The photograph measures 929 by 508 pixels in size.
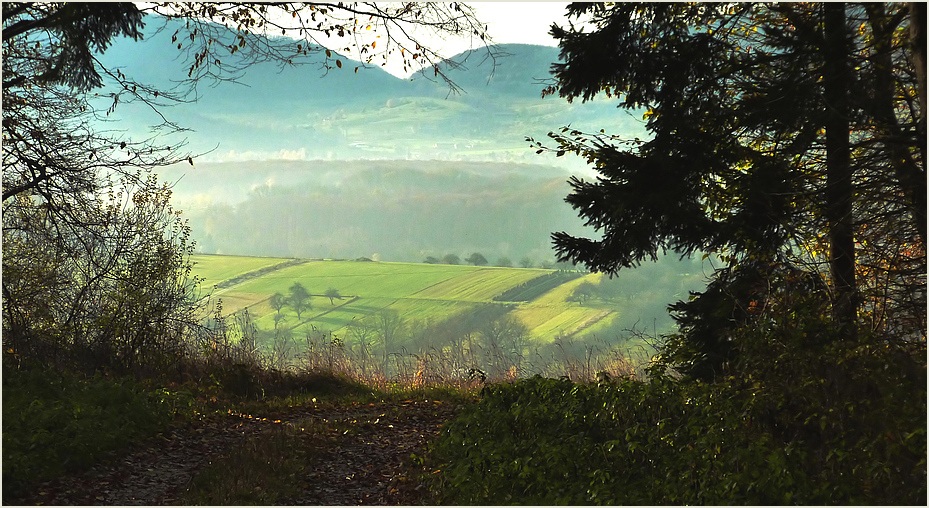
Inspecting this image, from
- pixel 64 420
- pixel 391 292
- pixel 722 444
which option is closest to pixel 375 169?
pixel 391 292

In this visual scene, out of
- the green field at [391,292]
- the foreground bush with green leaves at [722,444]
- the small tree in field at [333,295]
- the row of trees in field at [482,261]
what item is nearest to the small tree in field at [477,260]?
the row of trees in field at [482,261]

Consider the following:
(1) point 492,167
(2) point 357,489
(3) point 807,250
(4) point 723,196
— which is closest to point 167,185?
(2) point 357,489

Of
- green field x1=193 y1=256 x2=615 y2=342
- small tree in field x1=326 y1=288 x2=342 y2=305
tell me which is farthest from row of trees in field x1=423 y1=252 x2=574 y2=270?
small tree in field x1=326 y1=288 x2=342 y2=305

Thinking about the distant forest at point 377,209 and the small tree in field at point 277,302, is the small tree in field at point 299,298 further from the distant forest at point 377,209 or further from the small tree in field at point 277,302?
the distant forest at point 377,209

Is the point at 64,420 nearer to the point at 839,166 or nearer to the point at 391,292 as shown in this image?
the point at 839,166

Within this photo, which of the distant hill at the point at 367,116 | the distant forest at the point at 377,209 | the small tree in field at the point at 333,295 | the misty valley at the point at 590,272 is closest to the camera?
the misty valley at the point at 590,272

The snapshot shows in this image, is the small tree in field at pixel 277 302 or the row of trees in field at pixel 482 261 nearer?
the small tree in field at pixel 277 302

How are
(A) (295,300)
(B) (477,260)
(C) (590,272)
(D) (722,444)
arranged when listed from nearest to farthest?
(D) (722,444) < (C) (590,272) < (A) (295,300) < (B) (477,260)

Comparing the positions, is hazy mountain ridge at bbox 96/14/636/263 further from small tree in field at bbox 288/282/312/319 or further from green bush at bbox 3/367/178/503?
green bush at bbox 3/367/178/503
